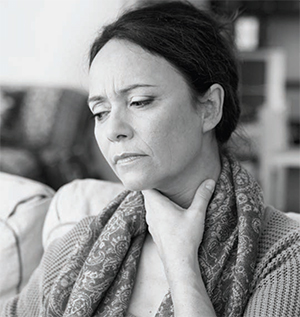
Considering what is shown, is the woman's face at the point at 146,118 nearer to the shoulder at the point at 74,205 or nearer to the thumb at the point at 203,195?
A: the thumb at the point at 203,195

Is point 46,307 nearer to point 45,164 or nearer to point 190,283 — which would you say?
point 190,283

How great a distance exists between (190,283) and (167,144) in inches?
11.0

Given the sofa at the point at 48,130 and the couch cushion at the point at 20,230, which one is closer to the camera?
the couch cushion at the point at 20,230

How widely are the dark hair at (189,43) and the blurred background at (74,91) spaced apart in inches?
→ 48.1

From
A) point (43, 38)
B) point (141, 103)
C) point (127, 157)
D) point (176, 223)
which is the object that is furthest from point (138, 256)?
point (43, 38)

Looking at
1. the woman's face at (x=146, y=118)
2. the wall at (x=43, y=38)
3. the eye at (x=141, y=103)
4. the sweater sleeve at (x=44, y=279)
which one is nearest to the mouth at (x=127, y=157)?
the woman's face at (x=146, y=118)

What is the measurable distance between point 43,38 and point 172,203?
14.0 ft

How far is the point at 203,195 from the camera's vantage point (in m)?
1.16

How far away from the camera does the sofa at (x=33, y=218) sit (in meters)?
1.52

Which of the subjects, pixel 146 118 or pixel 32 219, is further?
pixel 32 219

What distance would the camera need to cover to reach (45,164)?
151 inches

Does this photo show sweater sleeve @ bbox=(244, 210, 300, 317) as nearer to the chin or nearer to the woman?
the woman

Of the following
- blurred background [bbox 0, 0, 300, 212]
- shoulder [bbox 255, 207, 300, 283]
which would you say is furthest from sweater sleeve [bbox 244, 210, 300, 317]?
→ blurred background [bbox 0, 0, 300, 212]

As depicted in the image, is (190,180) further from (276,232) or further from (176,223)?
(276,232)
